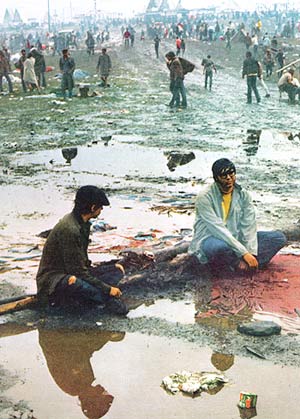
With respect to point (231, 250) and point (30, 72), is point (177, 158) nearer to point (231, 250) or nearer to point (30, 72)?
point (231, 250)

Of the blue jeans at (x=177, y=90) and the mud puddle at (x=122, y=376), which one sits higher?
the mud puddle at (x=122, y=376)

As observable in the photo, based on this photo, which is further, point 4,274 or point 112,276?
point 4,274

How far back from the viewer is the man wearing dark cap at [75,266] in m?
4.86

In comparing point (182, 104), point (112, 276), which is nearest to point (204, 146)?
point (182, 104)

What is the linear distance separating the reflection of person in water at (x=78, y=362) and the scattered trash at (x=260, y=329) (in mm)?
865

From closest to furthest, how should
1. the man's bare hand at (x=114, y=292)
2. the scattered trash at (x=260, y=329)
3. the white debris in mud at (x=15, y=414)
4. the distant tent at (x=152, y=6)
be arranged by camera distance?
1. the white debris in mud at (x=15, y=414)
2. the scattered trash at (x=260, y=329)
3. the man's bare hand at (x=114, y=292)
4. the distant tent at (x=152, y=6)

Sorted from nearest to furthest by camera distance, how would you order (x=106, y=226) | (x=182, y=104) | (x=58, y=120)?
(x=106, y=226), (x=58, y=120), (x=182, y=104)

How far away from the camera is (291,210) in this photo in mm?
7914

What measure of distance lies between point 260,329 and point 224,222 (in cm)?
125

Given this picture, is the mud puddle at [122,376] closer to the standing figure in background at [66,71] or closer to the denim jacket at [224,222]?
the denim jacket at [224,222]

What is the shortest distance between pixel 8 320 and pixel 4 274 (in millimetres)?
1147

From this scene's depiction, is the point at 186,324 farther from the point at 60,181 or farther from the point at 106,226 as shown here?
the point at 60,181

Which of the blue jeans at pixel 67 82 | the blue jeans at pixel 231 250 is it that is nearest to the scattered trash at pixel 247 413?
the blue jeans at pixel 231 250

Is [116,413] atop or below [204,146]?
atop
